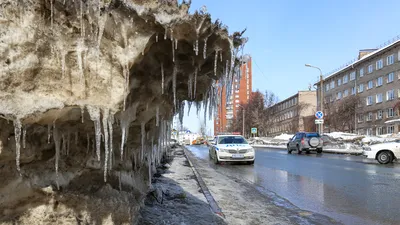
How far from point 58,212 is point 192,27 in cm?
205

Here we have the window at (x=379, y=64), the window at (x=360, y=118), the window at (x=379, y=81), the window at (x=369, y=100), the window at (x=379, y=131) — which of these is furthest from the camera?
the window at (x=360, y=118)

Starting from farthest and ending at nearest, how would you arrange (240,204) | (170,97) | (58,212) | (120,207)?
(240,204), (170,97), (120,207), (58,212)

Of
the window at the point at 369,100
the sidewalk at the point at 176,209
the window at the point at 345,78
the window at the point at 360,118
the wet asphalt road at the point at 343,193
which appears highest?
the window at the point at 345,78

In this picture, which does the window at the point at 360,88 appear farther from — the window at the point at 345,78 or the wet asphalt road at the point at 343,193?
the wet asphalt road at the point at 343,193

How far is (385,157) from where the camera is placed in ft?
51.5

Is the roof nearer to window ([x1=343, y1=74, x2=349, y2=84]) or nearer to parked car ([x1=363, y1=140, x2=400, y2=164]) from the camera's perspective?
window ([x1=343, y1=74, x2=349, y2=84])

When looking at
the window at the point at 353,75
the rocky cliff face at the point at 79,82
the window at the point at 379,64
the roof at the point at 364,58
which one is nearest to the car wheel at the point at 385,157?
the rocky cliff face at the point at 79,82

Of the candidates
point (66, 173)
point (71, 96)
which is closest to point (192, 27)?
point (71, 96)

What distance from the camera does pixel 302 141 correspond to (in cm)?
2539

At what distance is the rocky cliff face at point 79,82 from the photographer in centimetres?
245

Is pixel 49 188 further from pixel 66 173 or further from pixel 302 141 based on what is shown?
pixel 302 141

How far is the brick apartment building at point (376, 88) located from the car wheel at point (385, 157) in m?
27.8

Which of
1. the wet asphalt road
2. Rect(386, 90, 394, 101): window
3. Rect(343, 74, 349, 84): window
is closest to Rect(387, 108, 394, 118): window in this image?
Rect(386, 90, 394, 101): window

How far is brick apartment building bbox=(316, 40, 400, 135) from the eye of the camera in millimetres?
43156
